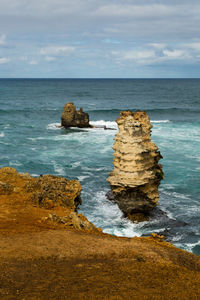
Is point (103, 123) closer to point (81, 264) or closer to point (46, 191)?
point (46, 191)

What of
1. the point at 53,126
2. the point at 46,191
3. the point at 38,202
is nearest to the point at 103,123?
the point at 53,126

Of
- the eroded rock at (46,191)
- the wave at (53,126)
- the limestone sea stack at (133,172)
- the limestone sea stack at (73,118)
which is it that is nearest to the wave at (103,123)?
the limestone sea stack at (73,118)

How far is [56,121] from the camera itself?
70188mm

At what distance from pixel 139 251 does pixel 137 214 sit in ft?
44.7

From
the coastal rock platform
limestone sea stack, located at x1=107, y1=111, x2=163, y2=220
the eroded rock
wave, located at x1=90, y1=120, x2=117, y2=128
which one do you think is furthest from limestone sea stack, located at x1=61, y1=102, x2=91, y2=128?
the coastal rock platform

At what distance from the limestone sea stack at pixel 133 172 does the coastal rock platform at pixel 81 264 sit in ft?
29.7

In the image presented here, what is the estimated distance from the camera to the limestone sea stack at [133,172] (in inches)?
860

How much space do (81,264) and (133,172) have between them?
1329 centimetres

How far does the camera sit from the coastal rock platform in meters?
7.77

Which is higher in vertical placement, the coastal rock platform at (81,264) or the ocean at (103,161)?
the coastal rock platform at (81,264)

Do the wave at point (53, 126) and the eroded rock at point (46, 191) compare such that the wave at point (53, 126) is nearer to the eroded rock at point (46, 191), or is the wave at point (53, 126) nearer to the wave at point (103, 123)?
the wave at point (103, 123)

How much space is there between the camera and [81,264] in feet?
29.8

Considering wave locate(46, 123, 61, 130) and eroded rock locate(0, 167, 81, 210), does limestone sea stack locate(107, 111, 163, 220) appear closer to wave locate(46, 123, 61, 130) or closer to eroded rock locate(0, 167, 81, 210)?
eroded rock locate(0, 167, 81, 210)

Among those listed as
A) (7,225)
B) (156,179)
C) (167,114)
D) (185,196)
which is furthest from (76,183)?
Result: (167,114)
